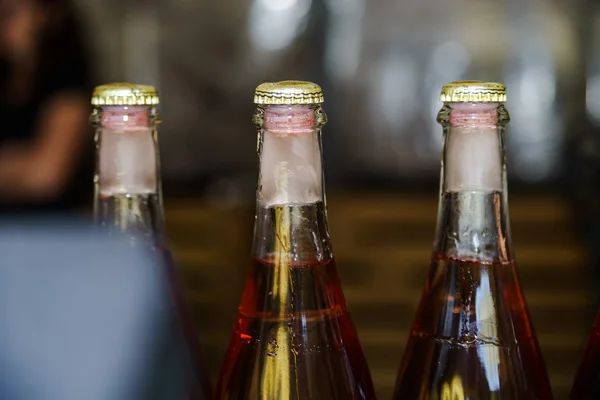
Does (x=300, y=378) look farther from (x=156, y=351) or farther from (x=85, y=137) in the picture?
(x=85, y=137)

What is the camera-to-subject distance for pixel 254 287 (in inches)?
21.9

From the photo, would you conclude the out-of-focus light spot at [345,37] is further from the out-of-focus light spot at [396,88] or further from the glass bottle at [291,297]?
the glass bottle at [291,297]

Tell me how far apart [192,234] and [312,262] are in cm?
203

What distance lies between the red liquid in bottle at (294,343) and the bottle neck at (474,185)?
0.10 meters

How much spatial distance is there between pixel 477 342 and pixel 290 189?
0.18 metres

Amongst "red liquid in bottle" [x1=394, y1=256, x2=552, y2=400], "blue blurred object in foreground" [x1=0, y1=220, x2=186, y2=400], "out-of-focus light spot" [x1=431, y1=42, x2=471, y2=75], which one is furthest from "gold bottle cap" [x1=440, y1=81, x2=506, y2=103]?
"out-of-focus light spot" [x1=431, y1=42, x2=471, y2=75]

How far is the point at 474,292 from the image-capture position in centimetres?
56

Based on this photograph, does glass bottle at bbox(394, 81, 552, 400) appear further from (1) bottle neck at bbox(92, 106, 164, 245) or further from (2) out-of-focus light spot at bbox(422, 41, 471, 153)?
(2) out-of-focus light spot at bbox(422, 41, 471, 153)

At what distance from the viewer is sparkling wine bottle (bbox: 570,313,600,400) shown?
21.4 inches

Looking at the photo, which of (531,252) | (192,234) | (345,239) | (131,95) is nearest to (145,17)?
(192,234)

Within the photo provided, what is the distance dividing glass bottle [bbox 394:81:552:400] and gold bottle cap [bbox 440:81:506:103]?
0.5 inches

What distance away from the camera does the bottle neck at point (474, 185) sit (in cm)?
52

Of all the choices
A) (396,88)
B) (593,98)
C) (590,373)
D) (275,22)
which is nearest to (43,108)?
(275,22)

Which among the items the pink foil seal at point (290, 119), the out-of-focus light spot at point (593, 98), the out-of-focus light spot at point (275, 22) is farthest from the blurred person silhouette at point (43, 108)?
the out-of-focus light spot at point (593, 98)
